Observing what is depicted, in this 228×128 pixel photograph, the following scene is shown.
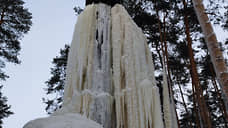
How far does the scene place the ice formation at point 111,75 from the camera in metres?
1.71

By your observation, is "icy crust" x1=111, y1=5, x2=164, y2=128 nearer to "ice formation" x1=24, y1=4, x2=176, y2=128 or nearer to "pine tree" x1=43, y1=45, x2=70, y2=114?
"ice formation" x1=24, y1=4, x2=176, y2=128

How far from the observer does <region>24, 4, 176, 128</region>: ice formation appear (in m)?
1.71

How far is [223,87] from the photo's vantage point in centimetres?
206

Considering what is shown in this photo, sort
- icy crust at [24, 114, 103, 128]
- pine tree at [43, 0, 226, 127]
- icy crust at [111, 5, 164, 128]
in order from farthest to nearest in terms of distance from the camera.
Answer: pine tree at [43, 0, 226, 127]
icy crust at [111, 5, 164, 128]
icy crust at [24, 114, 103, 128]

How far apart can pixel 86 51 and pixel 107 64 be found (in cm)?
28

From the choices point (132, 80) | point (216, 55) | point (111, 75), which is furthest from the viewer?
point (216, 55)

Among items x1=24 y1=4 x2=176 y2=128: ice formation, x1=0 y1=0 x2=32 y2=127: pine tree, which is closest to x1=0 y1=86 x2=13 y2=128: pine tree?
Result: x1=0 y1=0 x2=32 y2=127: pine tree

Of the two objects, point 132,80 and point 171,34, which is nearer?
point 132,80

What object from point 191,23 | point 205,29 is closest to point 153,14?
point 191,23

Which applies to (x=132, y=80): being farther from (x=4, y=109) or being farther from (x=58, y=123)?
(x=4, y=109)

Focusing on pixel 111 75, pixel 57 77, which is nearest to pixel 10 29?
pixel 57 77

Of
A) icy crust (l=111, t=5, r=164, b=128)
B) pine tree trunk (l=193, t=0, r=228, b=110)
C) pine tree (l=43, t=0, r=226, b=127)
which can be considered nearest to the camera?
icy crust (l=111, t=5, r=164, b=128)

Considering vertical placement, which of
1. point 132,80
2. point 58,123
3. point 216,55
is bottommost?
point 58,123

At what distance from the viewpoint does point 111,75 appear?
197cm
